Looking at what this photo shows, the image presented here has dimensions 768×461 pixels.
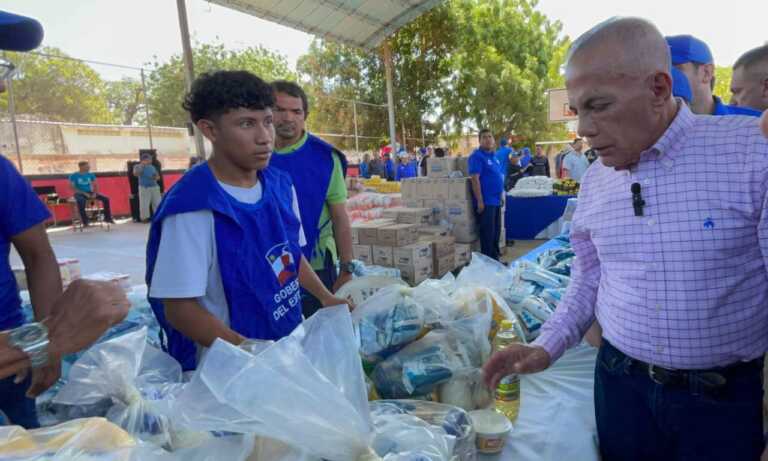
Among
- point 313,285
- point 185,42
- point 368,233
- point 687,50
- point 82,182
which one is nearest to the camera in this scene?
point 313,285

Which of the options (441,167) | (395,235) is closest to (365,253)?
(395,235)

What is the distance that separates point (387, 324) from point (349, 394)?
55cm

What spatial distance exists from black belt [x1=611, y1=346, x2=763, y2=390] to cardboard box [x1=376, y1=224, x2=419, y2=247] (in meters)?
3.77

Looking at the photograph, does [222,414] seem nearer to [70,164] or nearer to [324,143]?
[324,143]

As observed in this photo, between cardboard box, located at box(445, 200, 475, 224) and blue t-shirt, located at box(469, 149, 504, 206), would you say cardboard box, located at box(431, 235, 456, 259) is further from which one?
blue t-shirt, located at box(469, 149, 504, 206)

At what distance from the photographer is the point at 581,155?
9016mm

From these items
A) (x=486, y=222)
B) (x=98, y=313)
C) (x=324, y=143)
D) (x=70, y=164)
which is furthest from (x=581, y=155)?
(x=70, y=164)

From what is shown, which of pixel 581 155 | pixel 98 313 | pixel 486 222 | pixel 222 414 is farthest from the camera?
pixel 581 155

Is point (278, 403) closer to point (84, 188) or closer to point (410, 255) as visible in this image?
point (410, 255)

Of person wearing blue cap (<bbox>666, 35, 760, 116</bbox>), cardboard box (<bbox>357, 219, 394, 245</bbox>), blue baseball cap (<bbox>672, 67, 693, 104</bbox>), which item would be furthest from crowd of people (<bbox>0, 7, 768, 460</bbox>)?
cardboard box (<bbox>357, 219, 394, 245</bbox>)

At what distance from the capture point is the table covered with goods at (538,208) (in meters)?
7.79

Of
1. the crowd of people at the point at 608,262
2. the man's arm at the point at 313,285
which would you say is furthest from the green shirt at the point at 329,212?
the crowd of people at the point at 608,262

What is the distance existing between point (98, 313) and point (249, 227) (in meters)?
0.52

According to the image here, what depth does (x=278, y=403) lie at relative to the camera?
780mm
